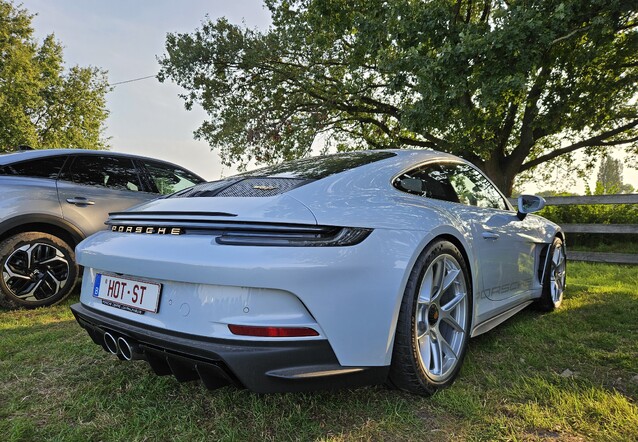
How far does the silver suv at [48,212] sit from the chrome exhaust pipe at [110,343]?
7.67 feet

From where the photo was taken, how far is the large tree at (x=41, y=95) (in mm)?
19312

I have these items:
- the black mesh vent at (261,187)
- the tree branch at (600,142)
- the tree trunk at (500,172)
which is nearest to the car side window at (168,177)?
the black mesh vent at (261,187)

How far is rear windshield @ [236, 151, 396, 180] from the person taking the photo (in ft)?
6.78

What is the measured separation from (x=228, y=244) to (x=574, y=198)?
8038 millimetres

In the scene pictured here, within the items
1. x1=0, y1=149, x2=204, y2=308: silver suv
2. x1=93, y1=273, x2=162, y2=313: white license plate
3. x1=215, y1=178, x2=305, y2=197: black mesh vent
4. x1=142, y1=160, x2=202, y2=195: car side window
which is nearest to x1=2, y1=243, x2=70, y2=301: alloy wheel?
x1=0, y1=149, x2=204, y2=308: silver suv

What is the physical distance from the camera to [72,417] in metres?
1.72

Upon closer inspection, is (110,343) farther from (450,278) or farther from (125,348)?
(450,278)

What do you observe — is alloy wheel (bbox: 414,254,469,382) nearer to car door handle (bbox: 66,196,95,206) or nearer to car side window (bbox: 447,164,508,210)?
car side window (bbox: 447,164,508,210)

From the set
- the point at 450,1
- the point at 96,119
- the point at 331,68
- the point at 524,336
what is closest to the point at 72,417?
the point at 524,336

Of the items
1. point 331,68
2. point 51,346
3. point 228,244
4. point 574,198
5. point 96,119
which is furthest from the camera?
point 96,119

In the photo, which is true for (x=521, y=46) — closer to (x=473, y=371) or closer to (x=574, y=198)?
(x=574, y=198)

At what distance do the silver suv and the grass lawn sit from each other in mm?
997

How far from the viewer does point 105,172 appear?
4.11 meters

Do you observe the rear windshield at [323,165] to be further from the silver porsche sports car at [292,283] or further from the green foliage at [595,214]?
the green foliage at [595,214]
